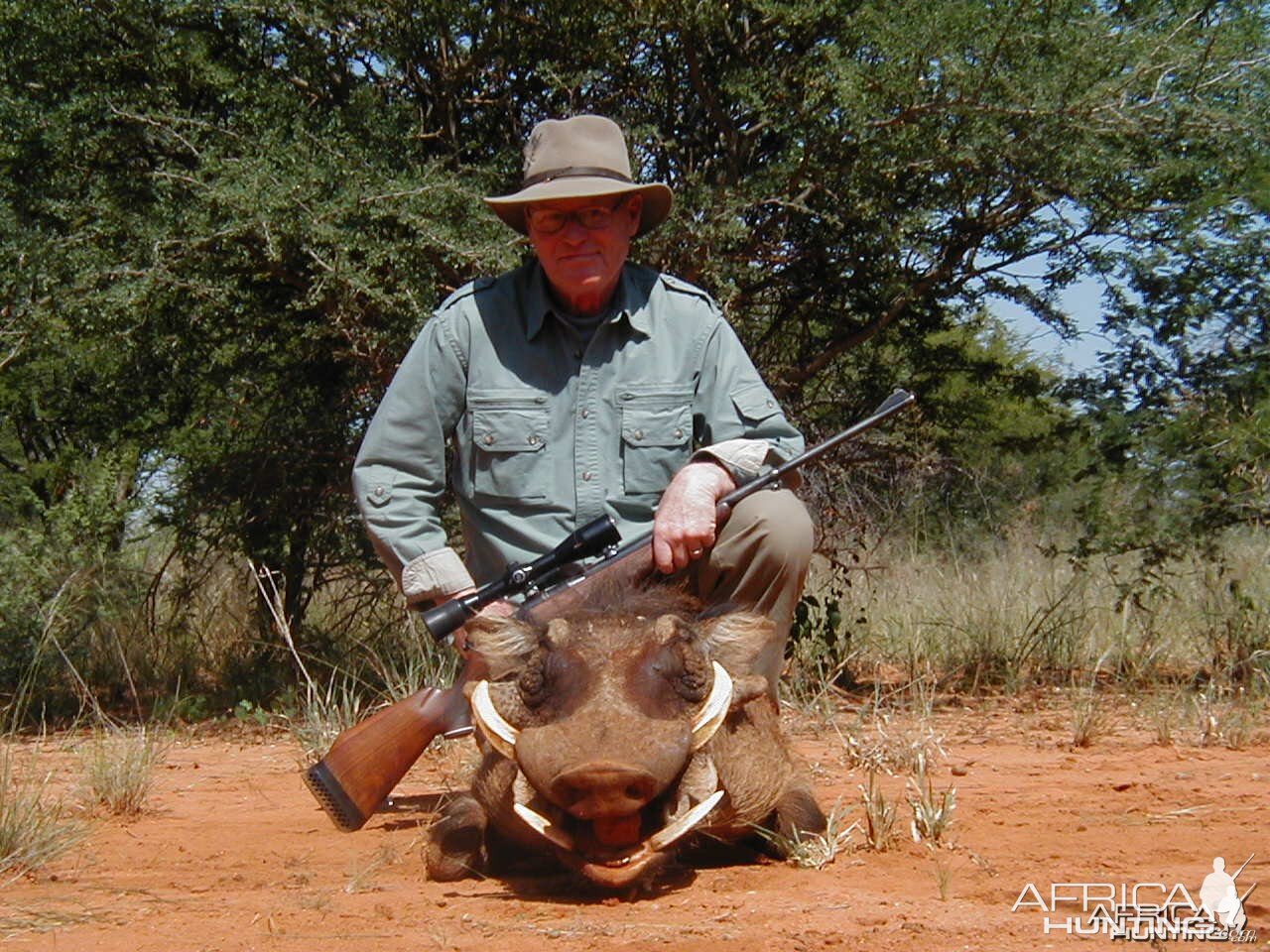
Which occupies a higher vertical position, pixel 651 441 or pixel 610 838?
pixel 651 441

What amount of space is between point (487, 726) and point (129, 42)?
4764 mm

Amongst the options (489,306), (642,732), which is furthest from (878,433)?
(642,732)

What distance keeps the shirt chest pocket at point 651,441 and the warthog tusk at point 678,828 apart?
1.33m

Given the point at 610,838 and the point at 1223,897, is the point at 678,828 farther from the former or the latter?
the point at 1223,897

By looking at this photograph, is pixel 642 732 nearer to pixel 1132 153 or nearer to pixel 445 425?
pixel 445 425

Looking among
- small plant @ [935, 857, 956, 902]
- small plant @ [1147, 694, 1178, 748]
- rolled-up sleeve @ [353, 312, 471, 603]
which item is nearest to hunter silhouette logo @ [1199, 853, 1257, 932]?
small plant @ [935, 857, 956, 902]

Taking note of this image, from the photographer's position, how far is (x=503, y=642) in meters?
3.56

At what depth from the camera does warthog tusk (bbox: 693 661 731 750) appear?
130 inches

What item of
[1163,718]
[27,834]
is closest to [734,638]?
[27,834]

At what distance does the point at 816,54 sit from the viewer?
22.2ft

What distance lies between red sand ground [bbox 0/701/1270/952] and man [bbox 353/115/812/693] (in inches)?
32.0

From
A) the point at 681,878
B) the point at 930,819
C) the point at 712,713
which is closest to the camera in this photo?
the point at 712,713

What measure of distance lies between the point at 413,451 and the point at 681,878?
1483 mm

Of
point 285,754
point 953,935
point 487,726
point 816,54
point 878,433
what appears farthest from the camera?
point 878,433
